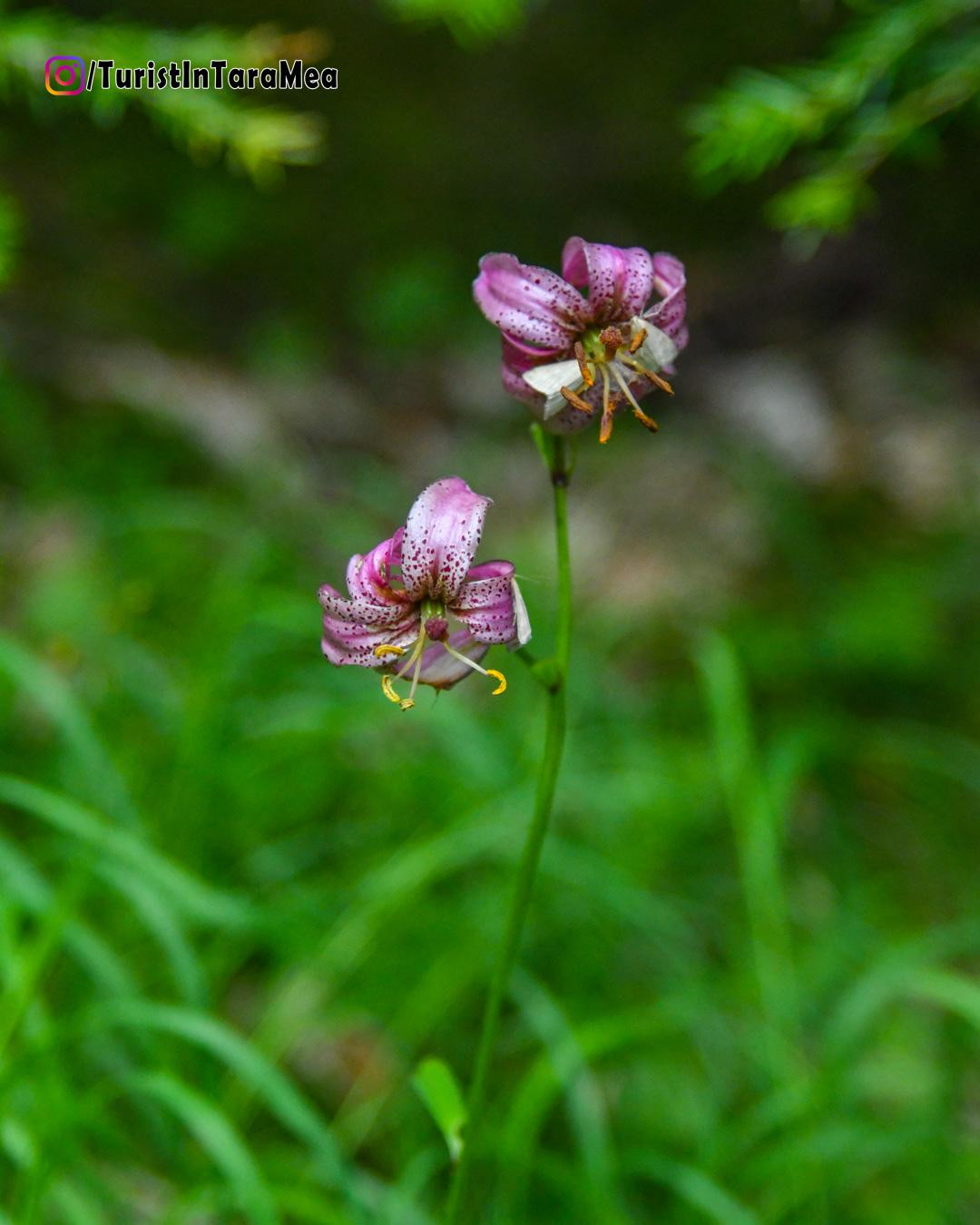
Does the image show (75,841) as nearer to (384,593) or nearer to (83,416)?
(384,593)

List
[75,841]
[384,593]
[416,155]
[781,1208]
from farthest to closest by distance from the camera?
[416,155], [75,841], [781,1208], [384,593]

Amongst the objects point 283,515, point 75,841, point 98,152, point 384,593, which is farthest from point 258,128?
point 98,152

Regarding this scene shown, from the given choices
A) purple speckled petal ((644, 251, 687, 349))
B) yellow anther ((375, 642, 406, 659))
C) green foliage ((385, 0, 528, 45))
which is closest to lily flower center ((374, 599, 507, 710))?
→ yellow anther ((375, 642, 406, 659))

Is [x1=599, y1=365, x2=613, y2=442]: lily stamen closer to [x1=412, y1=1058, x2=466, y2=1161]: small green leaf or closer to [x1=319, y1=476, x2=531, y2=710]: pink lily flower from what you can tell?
[x1=319, y1=476, x2=531, y2=710]: pink lily flower

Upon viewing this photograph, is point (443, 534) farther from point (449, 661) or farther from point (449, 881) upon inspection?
point (449, 881)

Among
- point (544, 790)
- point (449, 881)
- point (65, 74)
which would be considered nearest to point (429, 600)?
point (544, 790)

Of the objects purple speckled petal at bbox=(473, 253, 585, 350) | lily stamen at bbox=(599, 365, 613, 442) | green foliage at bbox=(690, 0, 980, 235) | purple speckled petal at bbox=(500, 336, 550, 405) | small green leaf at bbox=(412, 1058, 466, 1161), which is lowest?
A: small green leaf at bbox=(412, 1058, 466, 1161)
